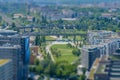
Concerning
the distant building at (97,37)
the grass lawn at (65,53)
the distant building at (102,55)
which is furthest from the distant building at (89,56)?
the distant building at (97,37)

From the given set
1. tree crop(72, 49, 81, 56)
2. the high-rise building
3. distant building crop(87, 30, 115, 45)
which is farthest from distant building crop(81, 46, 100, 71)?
distant building crop(87, 30, 115, 45)

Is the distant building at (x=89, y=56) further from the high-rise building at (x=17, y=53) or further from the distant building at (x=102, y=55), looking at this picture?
the high-rise building at (x=17, y=53)

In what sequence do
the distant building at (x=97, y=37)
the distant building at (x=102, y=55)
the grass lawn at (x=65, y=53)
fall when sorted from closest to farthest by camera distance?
the distant building at (x=102, y=55) → the grass lawn at (x=65, y=53) → the distant building at (x=97, y=37)

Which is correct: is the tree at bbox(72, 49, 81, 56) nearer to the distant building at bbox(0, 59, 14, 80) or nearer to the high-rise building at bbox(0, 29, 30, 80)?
the high-rise building at bbox(0, 29, 30, 80)

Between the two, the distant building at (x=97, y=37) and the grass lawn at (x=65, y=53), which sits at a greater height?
the distant building at (x=97, y=37)

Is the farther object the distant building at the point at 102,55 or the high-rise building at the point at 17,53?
the high-rise building at the point at 17,53

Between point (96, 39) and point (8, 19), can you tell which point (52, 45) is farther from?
point (8, 19)

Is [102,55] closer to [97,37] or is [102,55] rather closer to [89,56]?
[89,56]
